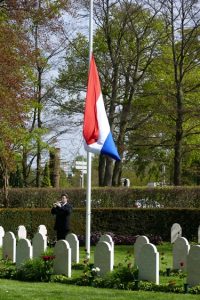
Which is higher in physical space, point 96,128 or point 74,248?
point 96,128

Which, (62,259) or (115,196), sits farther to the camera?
(115,196)

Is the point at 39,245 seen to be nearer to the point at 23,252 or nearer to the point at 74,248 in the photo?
the point at 74,248

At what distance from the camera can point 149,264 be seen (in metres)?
13.0

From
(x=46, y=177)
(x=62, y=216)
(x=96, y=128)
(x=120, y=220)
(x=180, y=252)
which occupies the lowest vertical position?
(x=180, y=252)

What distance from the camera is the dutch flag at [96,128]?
15.8m

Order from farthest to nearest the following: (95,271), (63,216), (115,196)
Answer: (115,196) → (63,216) → (95,271)

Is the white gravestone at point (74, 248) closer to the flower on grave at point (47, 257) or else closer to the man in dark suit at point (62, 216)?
the flower on grave at point (47, 257)

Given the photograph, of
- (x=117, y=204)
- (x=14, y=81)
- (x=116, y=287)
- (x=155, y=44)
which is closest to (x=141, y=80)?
(x=155, y=44)

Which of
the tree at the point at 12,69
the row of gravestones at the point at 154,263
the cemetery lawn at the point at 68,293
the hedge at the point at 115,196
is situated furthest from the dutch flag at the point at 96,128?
the hedge at the point at 115,196

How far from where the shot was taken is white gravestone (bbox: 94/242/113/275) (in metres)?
13.8

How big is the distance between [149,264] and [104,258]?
47.5 inches

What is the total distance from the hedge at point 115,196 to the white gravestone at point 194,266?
18.7 metres

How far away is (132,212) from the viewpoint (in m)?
28.4

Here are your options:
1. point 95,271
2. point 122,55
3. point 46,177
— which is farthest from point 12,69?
point 46,177
